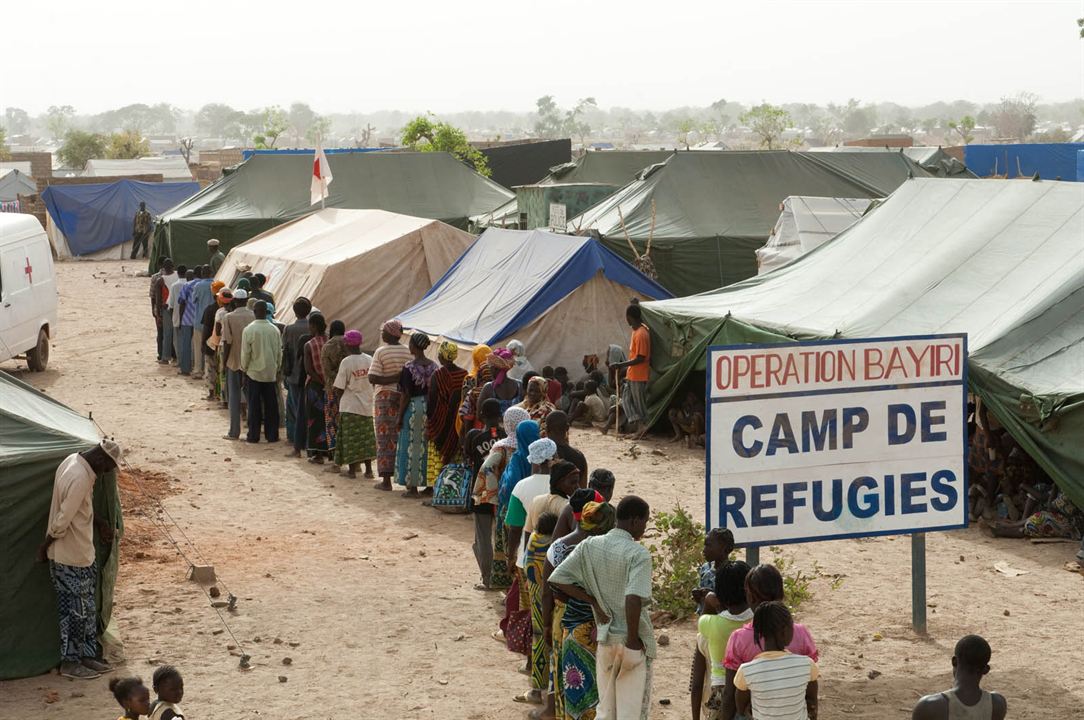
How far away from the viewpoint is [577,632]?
245 inches

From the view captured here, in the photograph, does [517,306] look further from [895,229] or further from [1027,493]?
[1027,493]

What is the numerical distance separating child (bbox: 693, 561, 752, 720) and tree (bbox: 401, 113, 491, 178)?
1412 inches

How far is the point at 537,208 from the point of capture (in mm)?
Answer: 26000

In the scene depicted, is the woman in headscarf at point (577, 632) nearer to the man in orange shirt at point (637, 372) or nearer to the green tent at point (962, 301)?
the green tent at point (962, 301)

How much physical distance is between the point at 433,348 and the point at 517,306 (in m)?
1.23

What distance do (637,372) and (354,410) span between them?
355cm

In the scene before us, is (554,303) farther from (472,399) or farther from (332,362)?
(472,399)

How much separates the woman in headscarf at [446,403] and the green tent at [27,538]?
357 centimetres

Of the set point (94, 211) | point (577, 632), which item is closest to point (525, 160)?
point (94, 211)

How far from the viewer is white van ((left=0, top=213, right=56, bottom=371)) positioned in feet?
56.7

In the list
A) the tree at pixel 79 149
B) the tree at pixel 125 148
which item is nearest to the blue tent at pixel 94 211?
the tree at pixel 125 148

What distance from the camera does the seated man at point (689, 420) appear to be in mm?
14352

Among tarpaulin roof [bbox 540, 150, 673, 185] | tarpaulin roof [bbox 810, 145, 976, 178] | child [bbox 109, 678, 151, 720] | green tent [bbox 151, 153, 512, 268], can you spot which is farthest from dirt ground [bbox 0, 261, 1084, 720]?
tarpaulin roof [bbox 540, 150, 673, 185]

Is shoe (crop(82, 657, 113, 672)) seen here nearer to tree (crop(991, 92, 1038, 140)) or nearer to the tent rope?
the tent rope
